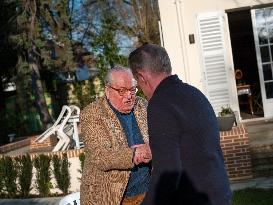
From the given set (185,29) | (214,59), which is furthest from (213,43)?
(185,29)

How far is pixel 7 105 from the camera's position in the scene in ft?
94.9

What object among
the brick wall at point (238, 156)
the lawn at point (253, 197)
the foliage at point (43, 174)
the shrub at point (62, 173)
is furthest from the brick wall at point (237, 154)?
the foliage at point (43, 174)

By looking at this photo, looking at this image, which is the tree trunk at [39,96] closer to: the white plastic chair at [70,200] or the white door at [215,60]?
the white door at [215,60]

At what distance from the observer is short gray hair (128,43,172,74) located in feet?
8.63

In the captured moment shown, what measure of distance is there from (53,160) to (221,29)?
15.0 feet

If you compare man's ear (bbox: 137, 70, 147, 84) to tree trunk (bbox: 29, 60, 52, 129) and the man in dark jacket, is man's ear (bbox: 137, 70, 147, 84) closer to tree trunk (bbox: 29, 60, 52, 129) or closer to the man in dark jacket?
the man in dark jacket

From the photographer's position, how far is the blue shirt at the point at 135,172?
11.2ft

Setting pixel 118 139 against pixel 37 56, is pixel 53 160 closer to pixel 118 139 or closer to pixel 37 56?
pixel 118 139

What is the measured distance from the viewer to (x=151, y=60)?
263cm

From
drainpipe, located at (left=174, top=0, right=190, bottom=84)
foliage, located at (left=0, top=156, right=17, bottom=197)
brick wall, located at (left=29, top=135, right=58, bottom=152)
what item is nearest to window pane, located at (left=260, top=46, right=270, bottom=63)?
drainpipe, located at (left=174, top=0, right=190, bottom=84)

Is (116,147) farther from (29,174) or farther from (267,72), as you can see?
(267,72)

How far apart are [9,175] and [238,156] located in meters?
4.14

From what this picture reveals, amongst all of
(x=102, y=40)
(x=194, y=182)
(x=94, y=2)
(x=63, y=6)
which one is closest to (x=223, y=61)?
(x=102, y=40)

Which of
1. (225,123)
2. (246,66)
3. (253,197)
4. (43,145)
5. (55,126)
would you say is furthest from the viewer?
(246,66)
